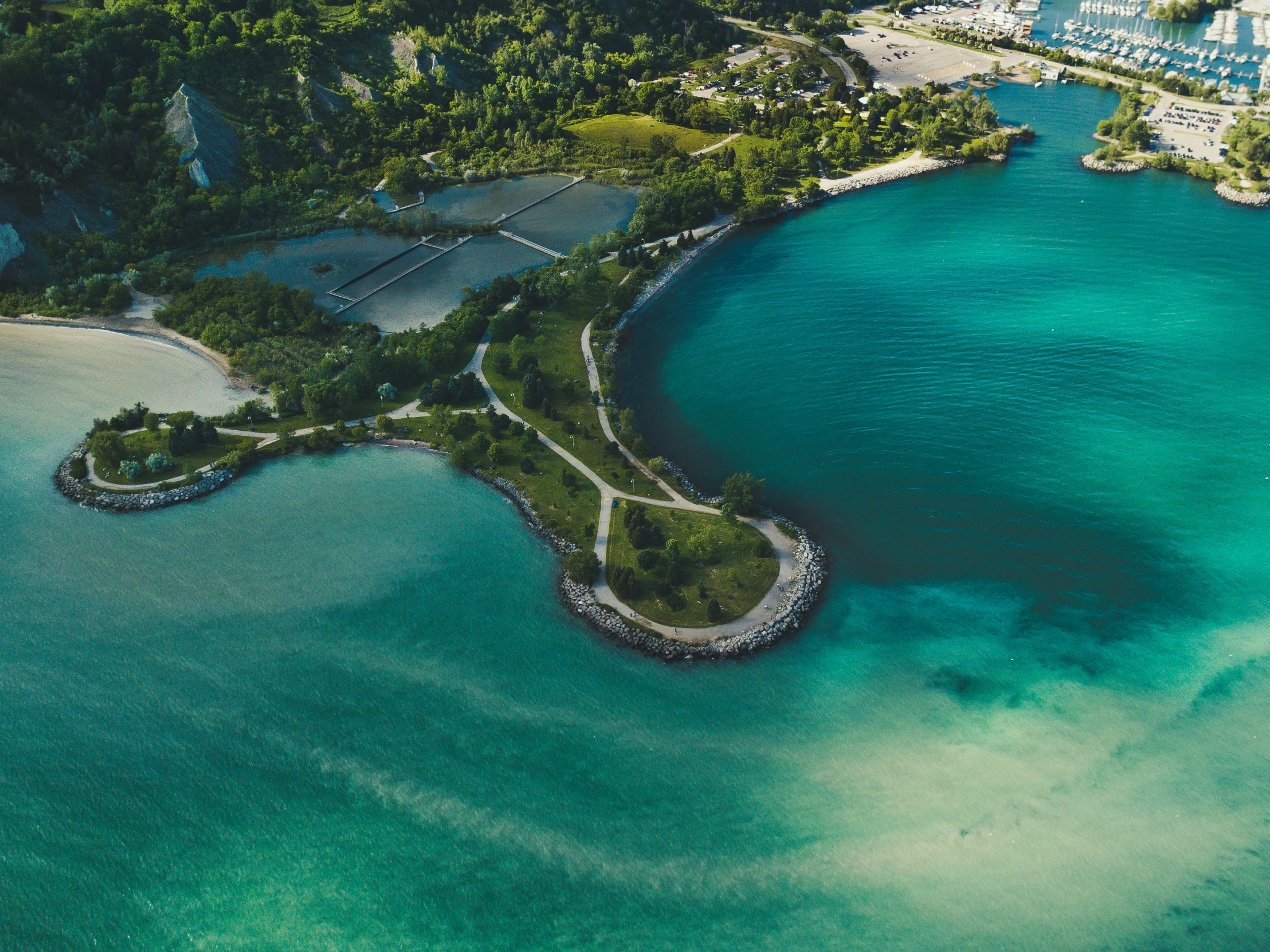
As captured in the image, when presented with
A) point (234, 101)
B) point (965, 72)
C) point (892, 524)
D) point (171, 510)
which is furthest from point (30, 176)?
point (965, 72)

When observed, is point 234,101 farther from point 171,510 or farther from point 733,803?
point 733,803

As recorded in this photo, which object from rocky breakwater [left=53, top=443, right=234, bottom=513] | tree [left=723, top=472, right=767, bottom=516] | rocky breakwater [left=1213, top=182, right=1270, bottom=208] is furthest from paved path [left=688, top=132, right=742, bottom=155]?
rocky breakwater [left=53, top=443, right=234, bottom=513]

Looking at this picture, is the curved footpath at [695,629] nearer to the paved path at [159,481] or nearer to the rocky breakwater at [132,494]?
the paved path at [159,481]

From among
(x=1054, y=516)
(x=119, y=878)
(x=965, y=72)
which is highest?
(x=965, y=72)

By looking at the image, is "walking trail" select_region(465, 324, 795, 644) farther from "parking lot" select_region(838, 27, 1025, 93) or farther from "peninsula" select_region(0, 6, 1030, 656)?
"parking lot" select_region(838, 27, 1025, 93)

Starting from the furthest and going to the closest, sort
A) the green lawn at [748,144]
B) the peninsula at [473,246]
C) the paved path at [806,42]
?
the paved path at [806,42]
the green lawn at [748,144]
the peninsula at [473,246]

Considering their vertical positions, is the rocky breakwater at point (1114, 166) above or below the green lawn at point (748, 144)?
below

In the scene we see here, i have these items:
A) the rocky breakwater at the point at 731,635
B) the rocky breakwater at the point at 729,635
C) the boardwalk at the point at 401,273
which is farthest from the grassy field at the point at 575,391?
the boardwalk at the point at 401,273

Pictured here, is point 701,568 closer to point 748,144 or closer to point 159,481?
point 159,481
